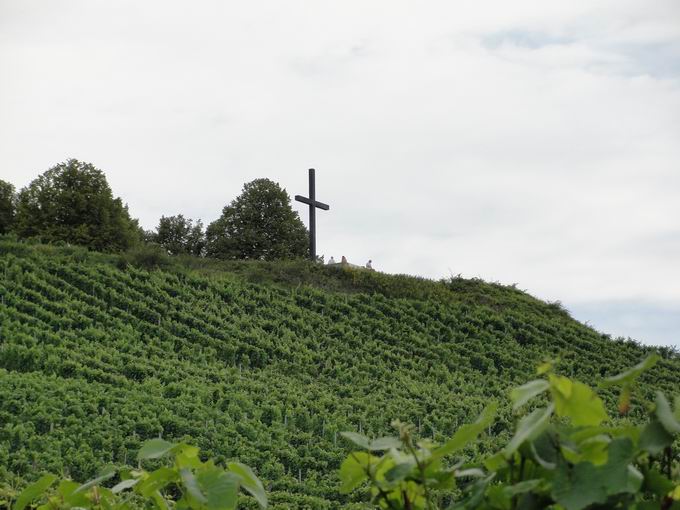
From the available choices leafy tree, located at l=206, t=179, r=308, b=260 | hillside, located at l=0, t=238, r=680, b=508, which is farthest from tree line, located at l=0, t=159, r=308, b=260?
hillside, located at l=0, t=238, r=680, b=508

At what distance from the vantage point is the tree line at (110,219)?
843 inches

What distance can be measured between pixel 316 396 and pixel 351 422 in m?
0.85

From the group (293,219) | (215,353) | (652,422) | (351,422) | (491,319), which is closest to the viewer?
(652,422)

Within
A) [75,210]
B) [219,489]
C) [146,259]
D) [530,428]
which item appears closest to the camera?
[530,428]

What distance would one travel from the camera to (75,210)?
21.8 meters

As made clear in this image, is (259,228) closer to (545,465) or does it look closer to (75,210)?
(75,210)

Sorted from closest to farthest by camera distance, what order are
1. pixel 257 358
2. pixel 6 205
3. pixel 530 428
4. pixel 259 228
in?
pixel 530 428, pixel 257 358, pixel 259 228, pixel 6 205

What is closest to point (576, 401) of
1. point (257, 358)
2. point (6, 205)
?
point (257, 358)

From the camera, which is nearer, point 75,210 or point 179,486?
point 179,486

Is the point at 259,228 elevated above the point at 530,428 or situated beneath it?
elevated above

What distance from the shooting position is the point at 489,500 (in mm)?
848

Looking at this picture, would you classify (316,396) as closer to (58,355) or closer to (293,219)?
(58,355)

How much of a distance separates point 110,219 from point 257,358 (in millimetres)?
13039

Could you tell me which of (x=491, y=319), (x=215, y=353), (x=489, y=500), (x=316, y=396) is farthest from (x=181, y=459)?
(x=491, y=319)
